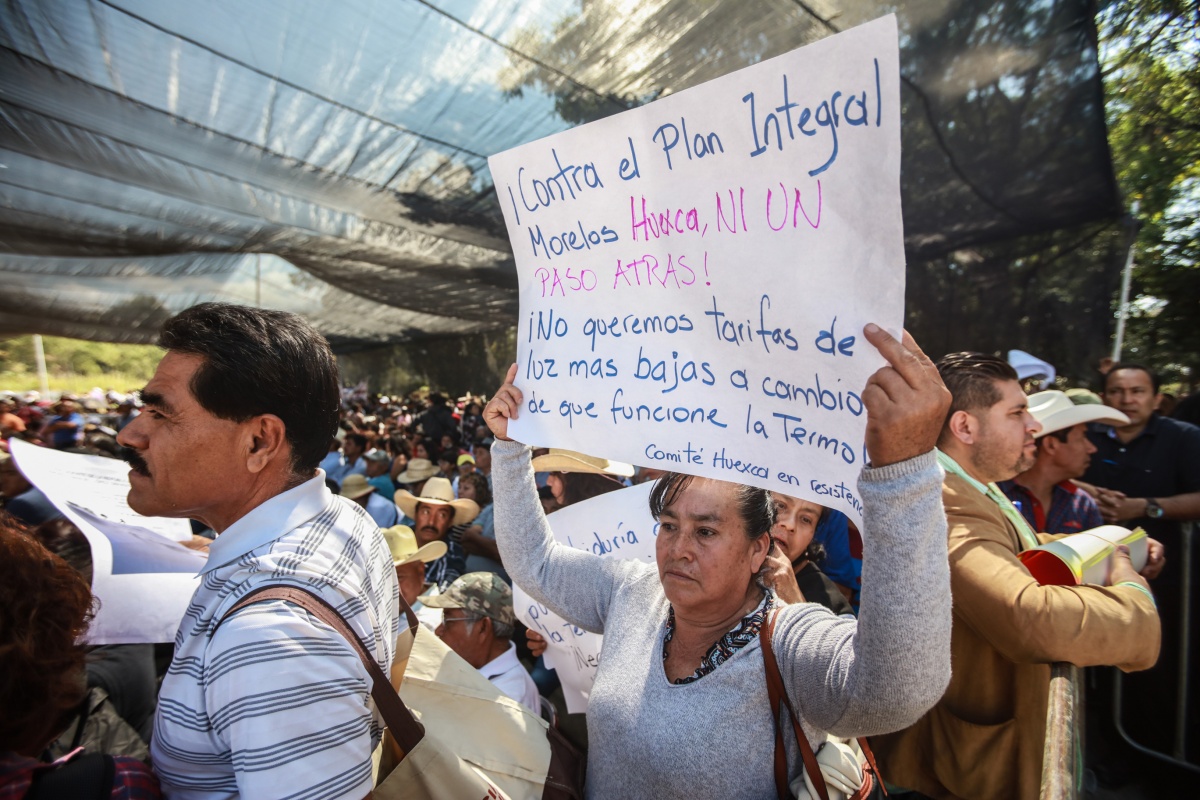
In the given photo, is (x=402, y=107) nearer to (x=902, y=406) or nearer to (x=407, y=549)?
(x=407, y=549)

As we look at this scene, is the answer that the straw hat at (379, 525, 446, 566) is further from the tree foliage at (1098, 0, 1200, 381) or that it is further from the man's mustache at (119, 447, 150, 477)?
the tree foliage at (1098, 0, 1200, 381)

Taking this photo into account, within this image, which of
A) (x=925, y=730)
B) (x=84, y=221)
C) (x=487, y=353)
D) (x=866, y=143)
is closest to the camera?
(x=866, y=143)

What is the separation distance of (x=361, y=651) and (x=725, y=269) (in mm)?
967

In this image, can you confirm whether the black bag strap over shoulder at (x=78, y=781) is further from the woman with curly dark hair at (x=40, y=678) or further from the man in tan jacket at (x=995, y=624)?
the man in tan jacket at (x=995, y=624)

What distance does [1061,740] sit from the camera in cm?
111

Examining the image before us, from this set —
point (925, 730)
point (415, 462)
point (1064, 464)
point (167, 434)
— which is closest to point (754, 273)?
point (167, 434)

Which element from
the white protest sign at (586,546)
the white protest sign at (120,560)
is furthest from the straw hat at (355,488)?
the white protest sign at (586,546)

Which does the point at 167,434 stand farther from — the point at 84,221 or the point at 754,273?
the point at 84,221

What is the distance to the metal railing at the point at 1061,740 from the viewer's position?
3.26ft

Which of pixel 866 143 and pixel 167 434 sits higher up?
pixel 866 143

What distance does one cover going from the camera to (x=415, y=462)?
24.5 ft

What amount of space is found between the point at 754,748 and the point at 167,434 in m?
1.33

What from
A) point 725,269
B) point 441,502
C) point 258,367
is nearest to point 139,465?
point 258,367

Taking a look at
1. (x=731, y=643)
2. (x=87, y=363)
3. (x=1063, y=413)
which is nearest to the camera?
(x=731, y=643)
